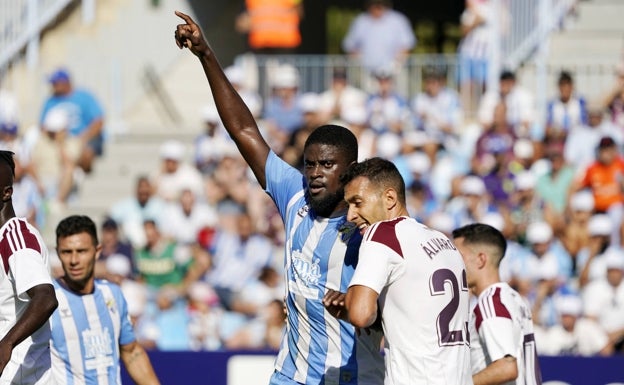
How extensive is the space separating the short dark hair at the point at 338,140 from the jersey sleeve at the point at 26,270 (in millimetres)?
1627

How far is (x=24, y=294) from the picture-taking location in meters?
7.27

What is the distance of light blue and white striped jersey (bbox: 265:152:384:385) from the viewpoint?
723 cm

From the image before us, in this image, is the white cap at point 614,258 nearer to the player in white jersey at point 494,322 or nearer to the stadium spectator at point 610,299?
the stadium spectator at point 610,299

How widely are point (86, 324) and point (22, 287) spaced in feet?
5.33

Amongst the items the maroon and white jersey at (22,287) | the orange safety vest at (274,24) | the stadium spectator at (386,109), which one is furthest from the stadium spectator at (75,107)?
the maroon and white jersey at (22,287)

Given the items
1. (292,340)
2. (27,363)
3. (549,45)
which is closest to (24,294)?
(27,363)

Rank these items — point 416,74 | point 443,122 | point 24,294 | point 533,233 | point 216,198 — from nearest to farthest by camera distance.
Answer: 1. point 24,294
2. point 533,233
3. point 216,198
4. point 443,122
5. point 416,74

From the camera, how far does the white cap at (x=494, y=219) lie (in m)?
14.6

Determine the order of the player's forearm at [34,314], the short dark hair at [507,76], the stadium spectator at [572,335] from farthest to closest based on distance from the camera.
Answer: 1. the short dark hair at [507,76]
2. the stadium spectator at [572,335]
3. the player's forearm at [34,314]

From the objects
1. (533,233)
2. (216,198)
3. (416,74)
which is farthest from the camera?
(416,74)

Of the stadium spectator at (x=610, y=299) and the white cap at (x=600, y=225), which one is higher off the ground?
the white cap at (x=600, y=225)

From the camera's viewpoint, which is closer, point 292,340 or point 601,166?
point 292,340

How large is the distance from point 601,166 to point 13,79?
9495 mm

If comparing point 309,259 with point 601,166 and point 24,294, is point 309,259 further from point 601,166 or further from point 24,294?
point 601,166
